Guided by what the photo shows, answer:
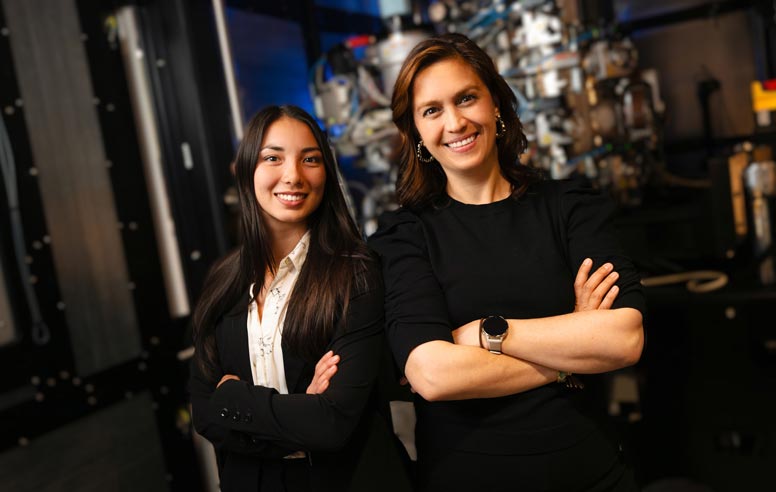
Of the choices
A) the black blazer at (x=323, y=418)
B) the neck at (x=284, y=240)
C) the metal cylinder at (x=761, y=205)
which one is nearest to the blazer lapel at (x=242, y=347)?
the black blazer at (x=323, y=418)

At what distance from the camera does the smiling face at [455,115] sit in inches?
60.1

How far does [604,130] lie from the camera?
392 centimetres

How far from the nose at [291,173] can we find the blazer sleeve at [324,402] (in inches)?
11.8

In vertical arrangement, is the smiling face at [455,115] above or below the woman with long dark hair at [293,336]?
above

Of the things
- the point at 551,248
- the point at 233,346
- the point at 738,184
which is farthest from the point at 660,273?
the point at 233,346

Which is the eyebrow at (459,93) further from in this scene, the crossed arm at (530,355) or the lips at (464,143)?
the crossed arm at (530,355)

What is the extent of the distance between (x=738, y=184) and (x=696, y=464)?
1531mm

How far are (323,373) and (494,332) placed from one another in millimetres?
380

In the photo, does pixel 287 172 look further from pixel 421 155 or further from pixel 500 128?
pixel 500 128

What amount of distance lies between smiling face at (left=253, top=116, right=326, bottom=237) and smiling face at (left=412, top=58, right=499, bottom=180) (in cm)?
28

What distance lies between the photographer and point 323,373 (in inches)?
58.6

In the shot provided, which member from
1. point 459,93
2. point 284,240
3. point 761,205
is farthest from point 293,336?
point 761,205

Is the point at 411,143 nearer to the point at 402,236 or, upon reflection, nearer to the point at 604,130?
the point at 402,236

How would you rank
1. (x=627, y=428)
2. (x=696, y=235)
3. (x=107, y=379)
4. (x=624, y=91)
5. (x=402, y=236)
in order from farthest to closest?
(x=624, y=91), (x=696, y=235), (x=627, y=428), (x=107, y=379), (x=402, y=236)
